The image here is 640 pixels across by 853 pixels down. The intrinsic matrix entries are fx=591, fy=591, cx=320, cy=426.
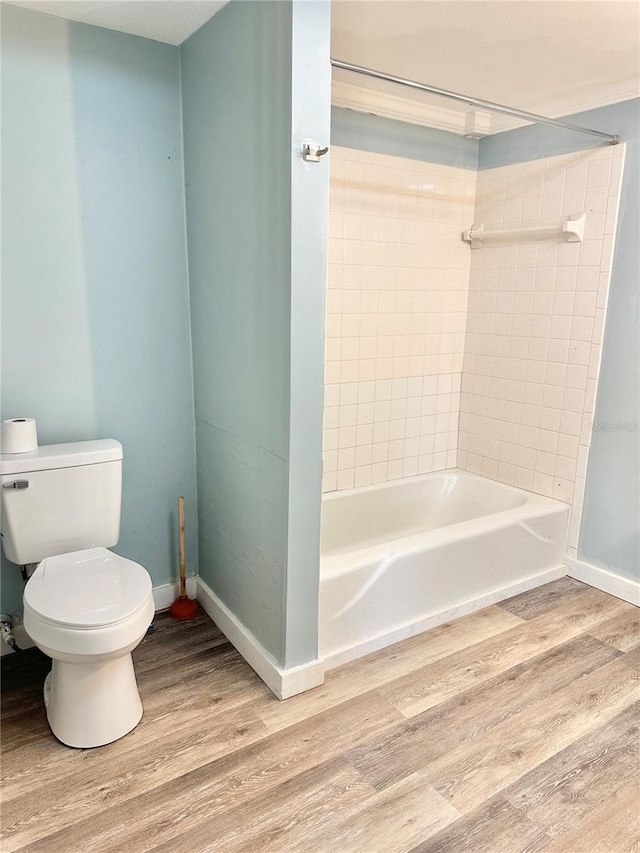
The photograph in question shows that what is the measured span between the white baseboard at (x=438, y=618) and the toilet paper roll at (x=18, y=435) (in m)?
1.32

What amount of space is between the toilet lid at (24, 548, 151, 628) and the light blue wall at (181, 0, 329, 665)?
1.51 ft

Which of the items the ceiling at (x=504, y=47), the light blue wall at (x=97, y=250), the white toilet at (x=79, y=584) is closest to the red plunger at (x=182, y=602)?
the light blue wall at (x=97, y=250)

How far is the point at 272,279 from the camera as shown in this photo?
1.85 m

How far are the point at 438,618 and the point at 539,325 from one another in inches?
61.1

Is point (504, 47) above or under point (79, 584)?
above

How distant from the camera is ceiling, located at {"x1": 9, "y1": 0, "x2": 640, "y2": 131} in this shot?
6.37ft

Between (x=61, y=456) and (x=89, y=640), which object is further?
(x=61, y=456)

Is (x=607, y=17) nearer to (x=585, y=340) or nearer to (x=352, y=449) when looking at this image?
(x=585, y=340)

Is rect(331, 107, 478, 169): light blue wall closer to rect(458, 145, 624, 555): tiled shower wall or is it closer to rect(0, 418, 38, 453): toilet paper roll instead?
rect(458, 145, 624, 555): tiled shower wall

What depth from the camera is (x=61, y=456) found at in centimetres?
205

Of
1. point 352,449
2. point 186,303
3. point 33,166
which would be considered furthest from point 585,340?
point 33,166

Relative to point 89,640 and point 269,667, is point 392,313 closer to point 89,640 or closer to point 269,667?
point 269,667

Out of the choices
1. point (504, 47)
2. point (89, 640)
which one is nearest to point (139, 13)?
point (504, 47)

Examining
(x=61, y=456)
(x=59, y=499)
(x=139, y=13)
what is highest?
(x=139, y=13)
